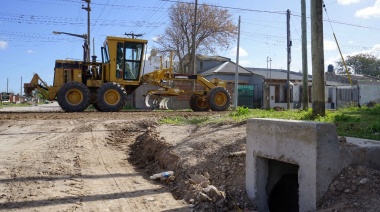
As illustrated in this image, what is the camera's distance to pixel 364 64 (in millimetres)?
68062

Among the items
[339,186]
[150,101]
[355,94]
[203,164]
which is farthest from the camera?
[355,94]

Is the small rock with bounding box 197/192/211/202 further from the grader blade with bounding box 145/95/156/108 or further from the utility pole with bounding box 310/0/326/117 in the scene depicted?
the grader blade with bounding box 145/95/156/108

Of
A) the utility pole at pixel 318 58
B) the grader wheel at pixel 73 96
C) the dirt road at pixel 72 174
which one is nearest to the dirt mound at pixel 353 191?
the dirt road at pixel 72 174

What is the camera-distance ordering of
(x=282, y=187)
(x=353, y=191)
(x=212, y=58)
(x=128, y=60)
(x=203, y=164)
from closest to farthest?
(x=353, y=191)
(x=282, y=187)
(x=203, y=164)
(x=128, y=60)
(x=212, y=58)

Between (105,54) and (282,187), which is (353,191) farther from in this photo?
(105,54)

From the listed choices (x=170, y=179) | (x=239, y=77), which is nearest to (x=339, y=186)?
(x=170, y=179)

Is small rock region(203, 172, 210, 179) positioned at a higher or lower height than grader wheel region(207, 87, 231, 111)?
lower

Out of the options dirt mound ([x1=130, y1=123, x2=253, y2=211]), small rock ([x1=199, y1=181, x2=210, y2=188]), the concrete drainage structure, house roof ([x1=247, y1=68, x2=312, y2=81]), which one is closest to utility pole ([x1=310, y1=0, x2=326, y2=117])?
dirt mound ([x1=130, y1=123, x2=253, y2=211])

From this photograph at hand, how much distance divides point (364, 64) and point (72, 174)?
69953 millimetres

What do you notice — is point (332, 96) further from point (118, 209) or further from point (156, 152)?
point (118, 209)

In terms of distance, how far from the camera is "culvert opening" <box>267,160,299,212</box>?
579 cm

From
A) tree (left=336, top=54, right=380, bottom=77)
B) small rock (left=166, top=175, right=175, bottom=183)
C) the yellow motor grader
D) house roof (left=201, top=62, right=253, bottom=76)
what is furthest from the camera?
tree (left=336, top=54, right=380, bottom=77)

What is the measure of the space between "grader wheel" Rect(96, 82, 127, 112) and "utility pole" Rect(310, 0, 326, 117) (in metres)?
9.75

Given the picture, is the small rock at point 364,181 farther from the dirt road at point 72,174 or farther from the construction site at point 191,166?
the dirt road at point 72,174
